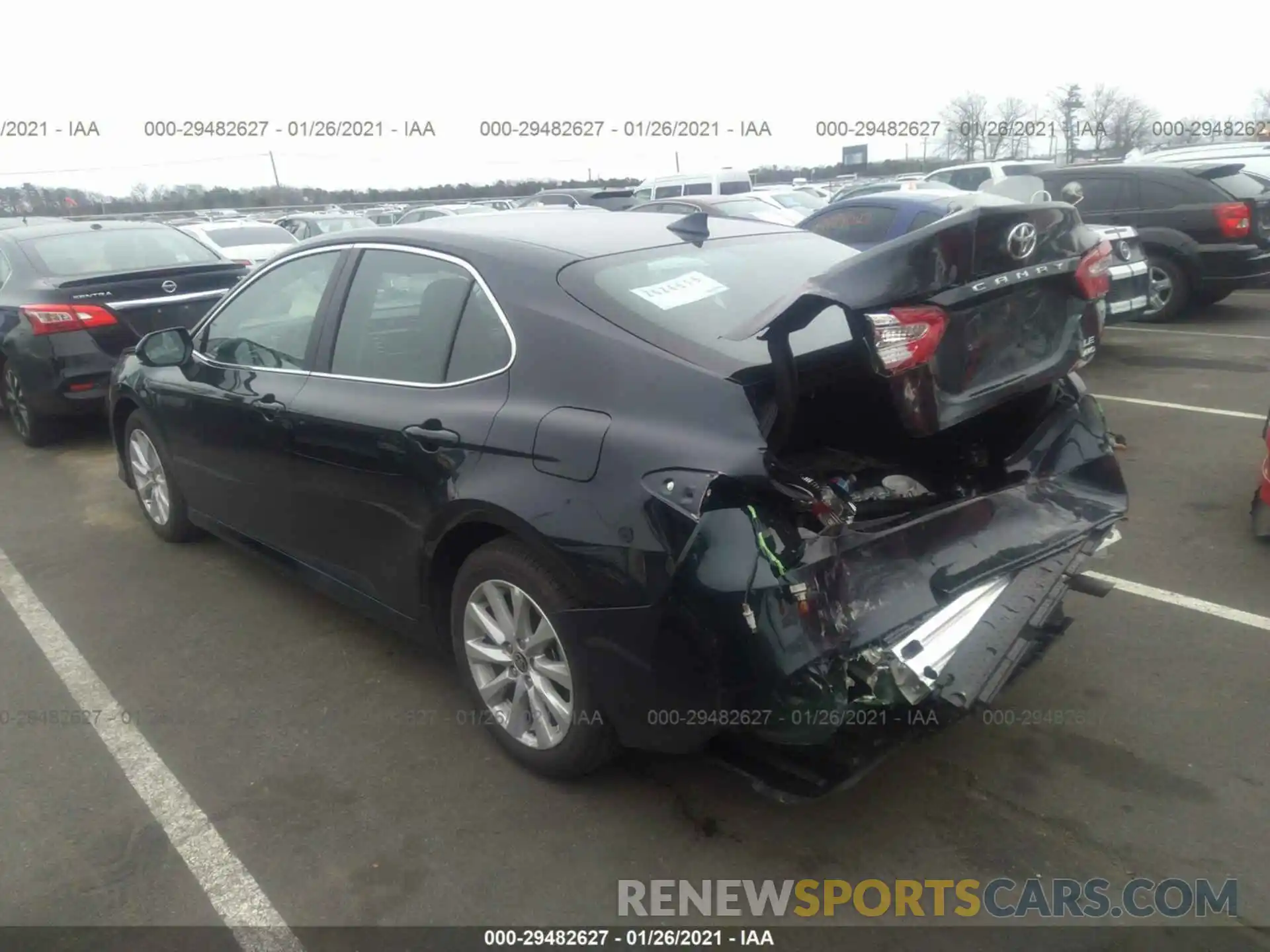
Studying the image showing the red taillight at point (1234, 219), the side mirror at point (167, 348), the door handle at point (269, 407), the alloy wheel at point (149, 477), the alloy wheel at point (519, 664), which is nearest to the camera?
the alloy wheel at point (519, 664)

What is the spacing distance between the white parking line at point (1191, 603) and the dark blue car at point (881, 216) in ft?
15.5

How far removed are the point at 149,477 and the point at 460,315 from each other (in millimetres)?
2947

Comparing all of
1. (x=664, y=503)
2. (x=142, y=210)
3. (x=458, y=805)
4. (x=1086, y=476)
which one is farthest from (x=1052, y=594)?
(x=142, y=210)

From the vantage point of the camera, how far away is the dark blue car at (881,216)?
8.72 m

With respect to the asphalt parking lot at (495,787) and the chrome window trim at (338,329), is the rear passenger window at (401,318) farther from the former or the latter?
the asphalt parking lot at (495,787)

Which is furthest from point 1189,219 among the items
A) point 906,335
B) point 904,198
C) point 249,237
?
point 249,237

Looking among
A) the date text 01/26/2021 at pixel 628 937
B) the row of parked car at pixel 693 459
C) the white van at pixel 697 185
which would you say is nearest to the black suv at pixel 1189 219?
the row of parked car at pixel 693 459

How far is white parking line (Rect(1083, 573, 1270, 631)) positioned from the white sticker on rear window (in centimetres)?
194

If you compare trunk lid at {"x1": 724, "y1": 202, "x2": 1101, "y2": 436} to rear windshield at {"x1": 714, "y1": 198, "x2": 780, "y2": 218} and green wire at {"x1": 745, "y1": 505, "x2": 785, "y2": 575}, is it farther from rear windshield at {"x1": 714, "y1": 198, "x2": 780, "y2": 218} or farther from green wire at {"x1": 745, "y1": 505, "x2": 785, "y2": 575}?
rear windshield at {"x1": 714, "y1": 198, "x2": 780, "y2": 218}

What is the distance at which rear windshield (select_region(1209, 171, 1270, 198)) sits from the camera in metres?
10.2

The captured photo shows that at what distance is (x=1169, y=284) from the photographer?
10.7 m

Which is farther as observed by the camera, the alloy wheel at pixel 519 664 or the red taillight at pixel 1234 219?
the red taillight at pixel 1234 219

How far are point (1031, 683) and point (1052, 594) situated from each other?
69cm

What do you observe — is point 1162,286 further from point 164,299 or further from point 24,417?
point 24,417
